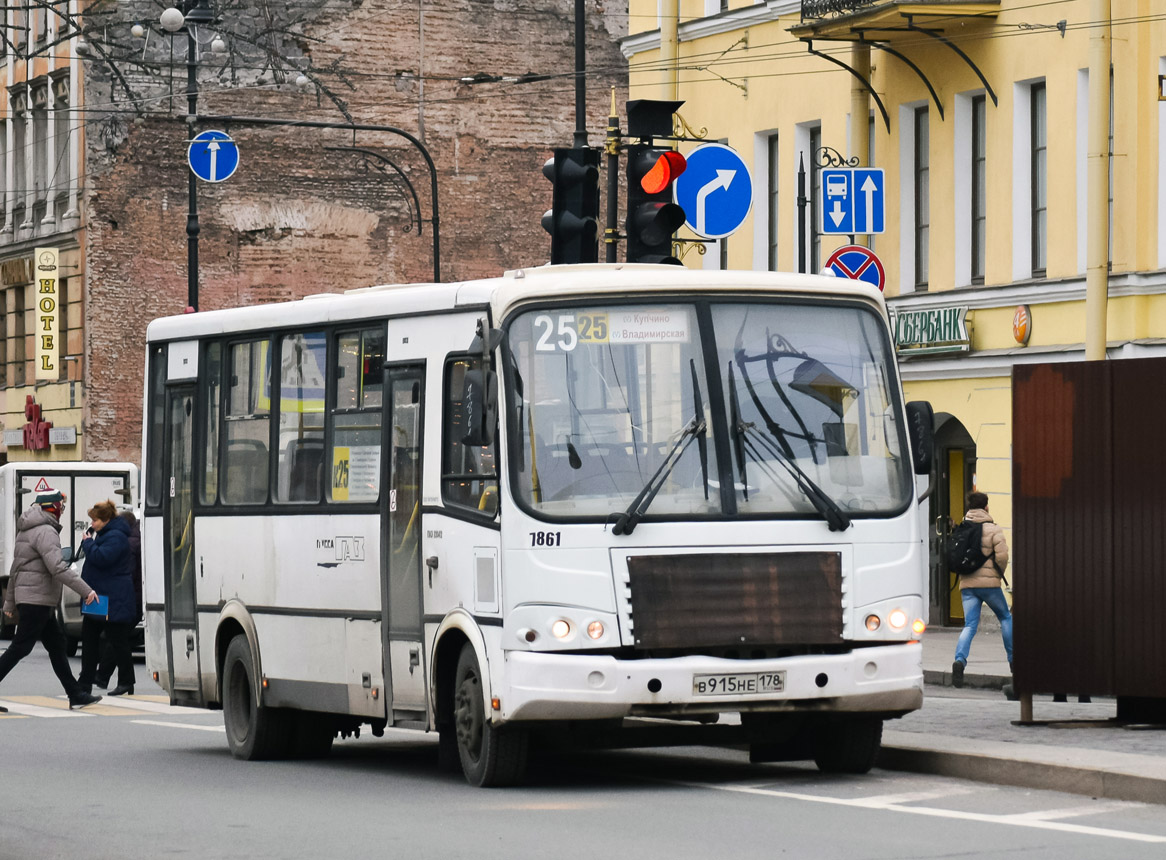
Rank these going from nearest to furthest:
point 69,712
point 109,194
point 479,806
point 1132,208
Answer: point 479,806, point 69,712, point 1132,208, point 109,194

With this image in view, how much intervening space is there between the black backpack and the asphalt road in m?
6.57

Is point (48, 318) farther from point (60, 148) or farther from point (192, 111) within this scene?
point (192, 111)

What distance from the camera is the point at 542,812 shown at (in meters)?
12.4

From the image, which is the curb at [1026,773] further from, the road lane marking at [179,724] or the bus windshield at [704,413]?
the road lane marking at [179,724]

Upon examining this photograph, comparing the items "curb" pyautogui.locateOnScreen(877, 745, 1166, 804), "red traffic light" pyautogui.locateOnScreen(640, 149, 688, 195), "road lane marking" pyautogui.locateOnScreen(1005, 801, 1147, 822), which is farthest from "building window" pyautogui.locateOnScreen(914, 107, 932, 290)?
"road lane marking" pyautogui.locateOnScreen(1005, 801, 1147, 822)

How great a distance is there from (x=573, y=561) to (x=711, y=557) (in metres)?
0.74

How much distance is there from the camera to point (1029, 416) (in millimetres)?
15695

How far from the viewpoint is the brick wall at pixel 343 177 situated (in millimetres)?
51250

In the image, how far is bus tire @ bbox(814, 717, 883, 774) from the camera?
13992 millimetres

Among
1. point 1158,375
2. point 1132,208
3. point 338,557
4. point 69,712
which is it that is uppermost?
point 1132,208

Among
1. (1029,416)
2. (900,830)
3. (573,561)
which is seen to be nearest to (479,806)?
(573,561)

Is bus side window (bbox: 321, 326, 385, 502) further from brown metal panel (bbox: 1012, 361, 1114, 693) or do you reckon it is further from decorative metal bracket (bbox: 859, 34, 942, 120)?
decorative metal bracket (bbox: 859, 34, 942, 120)

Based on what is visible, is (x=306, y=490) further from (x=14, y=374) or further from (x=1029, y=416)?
(x=14, y=374)

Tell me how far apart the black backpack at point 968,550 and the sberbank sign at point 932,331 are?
27.0ft
